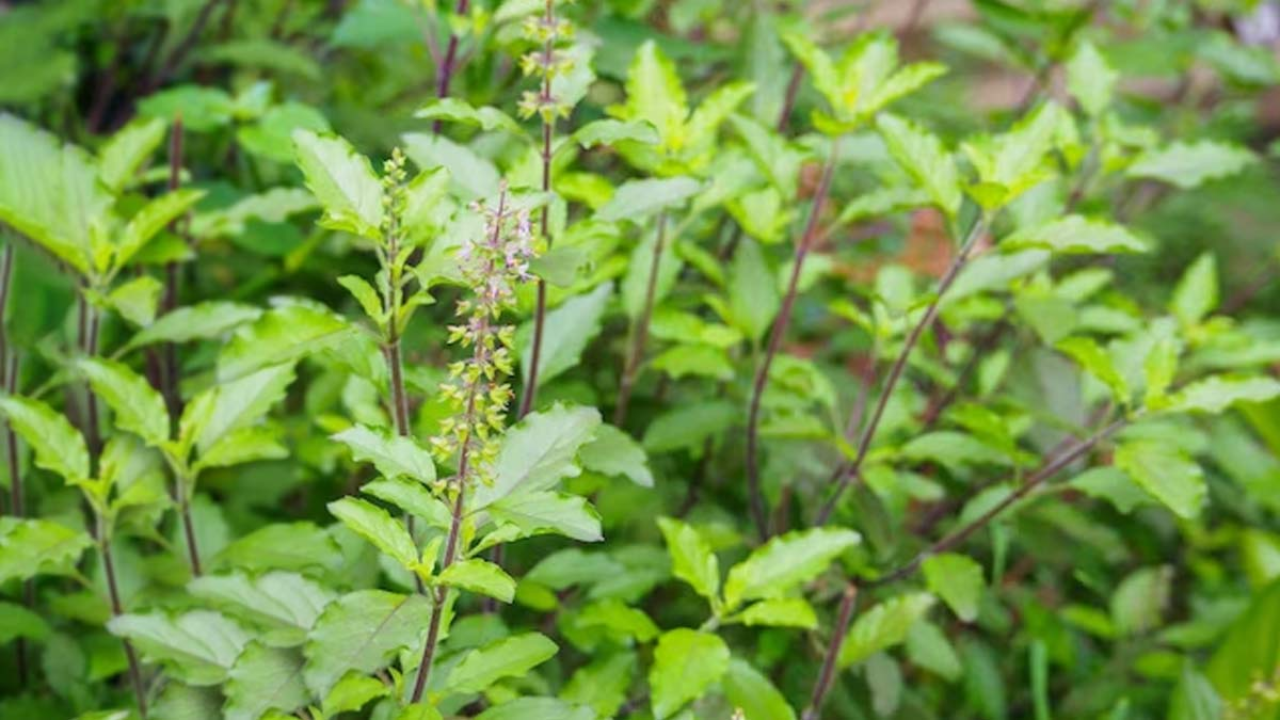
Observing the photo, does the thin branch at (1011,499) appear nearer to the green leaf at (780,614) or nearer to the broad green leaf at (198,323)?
the green leaf at (780,614)

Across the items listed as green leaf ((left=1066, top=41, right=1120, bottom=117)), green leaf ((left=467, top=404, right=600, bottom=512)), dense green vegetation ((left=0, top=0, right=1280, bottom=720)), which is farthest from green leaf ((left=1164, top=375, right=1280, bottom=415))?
green leaf ((left=467, top=404, right=600, bottom=512))

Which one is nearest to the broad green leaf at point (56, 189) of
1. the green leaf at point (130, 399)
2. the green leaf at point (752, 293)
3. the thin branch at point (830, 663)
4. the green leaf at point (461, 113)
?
the green leaf at point (130, 399)

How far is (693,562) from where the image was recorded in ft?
3.19

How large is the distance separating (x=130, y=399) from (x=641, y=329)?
43cm

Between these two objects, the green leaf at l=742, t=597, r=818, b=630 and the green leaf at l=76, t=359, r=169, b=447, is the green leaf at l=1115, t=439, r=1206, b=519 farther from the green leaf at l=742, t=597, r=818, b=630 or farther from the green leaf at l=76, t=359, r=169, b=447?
the green leaf at l=76, t=359, r=169, b=447

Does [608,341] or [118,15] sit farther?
[118,15]

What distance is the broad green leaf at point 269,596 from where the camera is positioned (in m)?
0.86

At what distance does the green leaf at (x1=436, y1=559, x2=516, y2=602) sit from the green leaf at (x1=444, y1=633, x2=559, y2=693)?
8 centimetres

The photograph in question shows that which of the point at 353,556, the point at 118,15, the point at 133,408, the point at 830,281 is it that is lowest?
the point at 830,281

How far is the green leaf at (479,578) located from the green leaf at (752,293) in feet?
1.81

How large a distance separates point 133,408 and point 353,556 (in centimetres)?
19

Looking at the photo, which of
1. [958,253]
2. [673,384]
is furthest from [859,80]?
[673,384]

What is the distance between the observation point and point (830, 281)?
1.65 meters

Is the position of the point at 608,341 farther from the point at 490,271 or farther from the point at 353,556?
the point at 490,271
